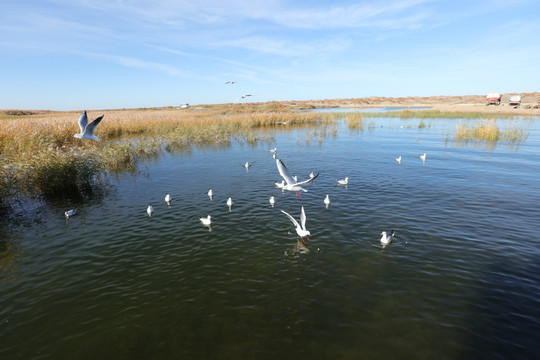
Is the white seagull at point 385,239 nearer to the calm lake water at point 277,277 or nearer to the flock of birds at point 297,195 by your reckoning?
the flock of birds at point 297,195

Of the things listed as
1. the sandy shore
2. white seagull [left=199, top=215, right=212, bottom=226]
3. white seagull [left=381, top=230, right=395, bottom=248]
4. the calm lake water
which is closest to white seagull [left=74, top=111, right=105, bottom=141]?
the calm lake water


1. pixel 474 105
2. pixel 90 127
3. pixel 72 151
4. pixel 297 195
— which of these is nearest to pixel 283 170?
pixel 297 195

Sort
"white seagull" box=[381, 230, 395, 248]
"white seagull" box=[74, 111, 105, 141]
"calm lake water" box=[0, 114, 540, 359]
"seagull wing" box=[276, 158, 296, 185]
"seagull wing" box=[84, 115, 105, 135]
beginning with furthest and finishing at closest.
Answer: "white seagull" box=[74, 111, 105, 141] → "seagull wing" box=[84, 115, 105, 135] → "seagull wing" box=[276, 158, 296, 185] → "white seagull" box=[381, 230, 395, 248] → "calm lake water" box=[0, 114, 540, 359]

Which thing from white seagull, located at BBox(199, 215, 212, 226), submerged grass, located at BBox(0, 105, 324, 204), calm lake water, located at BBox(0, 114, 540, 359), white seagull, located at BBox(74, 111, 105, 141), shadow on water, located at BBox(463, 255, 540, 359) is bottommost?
shadow on water, located at BBox(463, 255, 540, 359)

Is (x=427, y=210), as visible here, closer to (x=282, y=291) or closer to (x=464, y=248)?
(x=464, y=248)

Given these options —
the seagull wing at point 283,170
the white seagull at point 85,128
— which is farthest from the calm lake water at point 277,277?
the white seagull at point 85,128

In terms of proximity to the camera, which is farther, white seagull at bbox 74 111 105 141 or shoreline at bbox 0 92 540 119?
shoreline at bbox 0 92 540 119

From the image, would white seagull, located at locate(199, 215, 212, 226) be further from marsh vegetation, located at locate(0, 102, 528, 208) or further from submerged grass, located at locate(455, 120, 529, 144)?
submerged grass, located at locate(455, 120, 529, 144)

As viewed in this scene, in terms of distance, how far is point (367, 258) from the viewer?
324 inches

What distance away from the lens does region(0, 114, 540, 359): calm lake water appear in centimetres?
542

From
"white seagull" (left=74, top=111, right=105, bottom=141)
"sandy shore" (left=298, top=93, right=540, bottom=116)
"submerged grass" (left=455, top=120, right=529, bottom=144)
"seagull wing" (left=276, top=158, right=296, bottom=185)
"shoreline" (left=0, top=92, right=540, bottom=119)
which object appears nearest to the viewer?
"seagull wing" (left=276, top=158, right=296, bottom=185)

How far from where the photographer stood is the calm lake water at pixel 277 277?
5.42 m

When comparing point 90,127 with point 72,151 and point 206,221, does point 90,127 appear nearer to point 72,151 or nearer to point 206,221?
point 72,151

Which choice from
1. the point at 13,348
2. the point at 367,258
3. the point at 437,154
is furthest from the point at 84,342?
the point at 437,154
